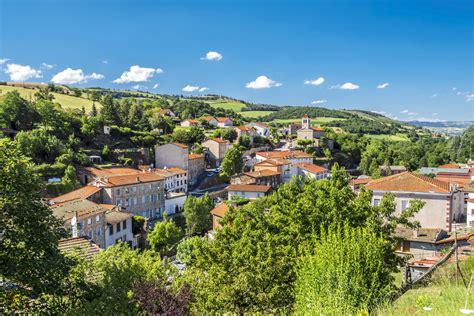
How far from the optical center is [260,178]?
68.6 m

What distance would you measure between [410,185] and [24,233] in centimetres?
2509

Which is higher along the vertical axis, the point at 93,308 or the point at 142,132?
the point at 142,132

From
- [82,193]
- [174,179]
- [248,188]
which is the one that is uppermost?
[82,193]

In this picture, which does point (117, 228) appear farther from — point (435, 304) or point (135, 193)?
point (435, 304)

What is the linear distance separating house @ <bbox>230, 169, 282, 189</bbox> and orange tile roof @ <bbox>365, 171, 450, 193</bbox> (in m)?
37.3

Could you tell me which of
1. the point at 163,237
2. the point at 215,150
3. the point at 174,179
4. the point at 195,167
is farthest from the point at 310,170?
the point at 163,237

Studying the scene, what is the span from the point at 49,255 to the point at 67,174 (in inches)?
1778

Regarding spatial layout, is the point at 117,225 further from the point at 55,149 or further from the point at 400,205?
the point at 55,149

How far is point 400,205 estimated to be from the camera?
27.8m

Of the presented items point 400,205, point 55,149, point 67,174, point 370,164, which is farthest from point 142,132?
point 400,205

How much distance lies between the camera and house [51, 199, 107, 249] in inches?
1179

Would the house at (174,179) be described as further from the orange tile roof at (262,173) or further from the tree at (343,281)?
the tree at (343,281)

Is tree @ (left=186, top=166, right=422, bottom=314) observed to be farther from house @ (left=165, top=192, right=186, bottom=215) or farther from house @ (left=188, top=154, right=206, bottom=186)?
house @ (left=188, top=154, right=206, bottom=186)

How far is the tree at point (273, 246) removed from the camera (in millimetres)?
12195
